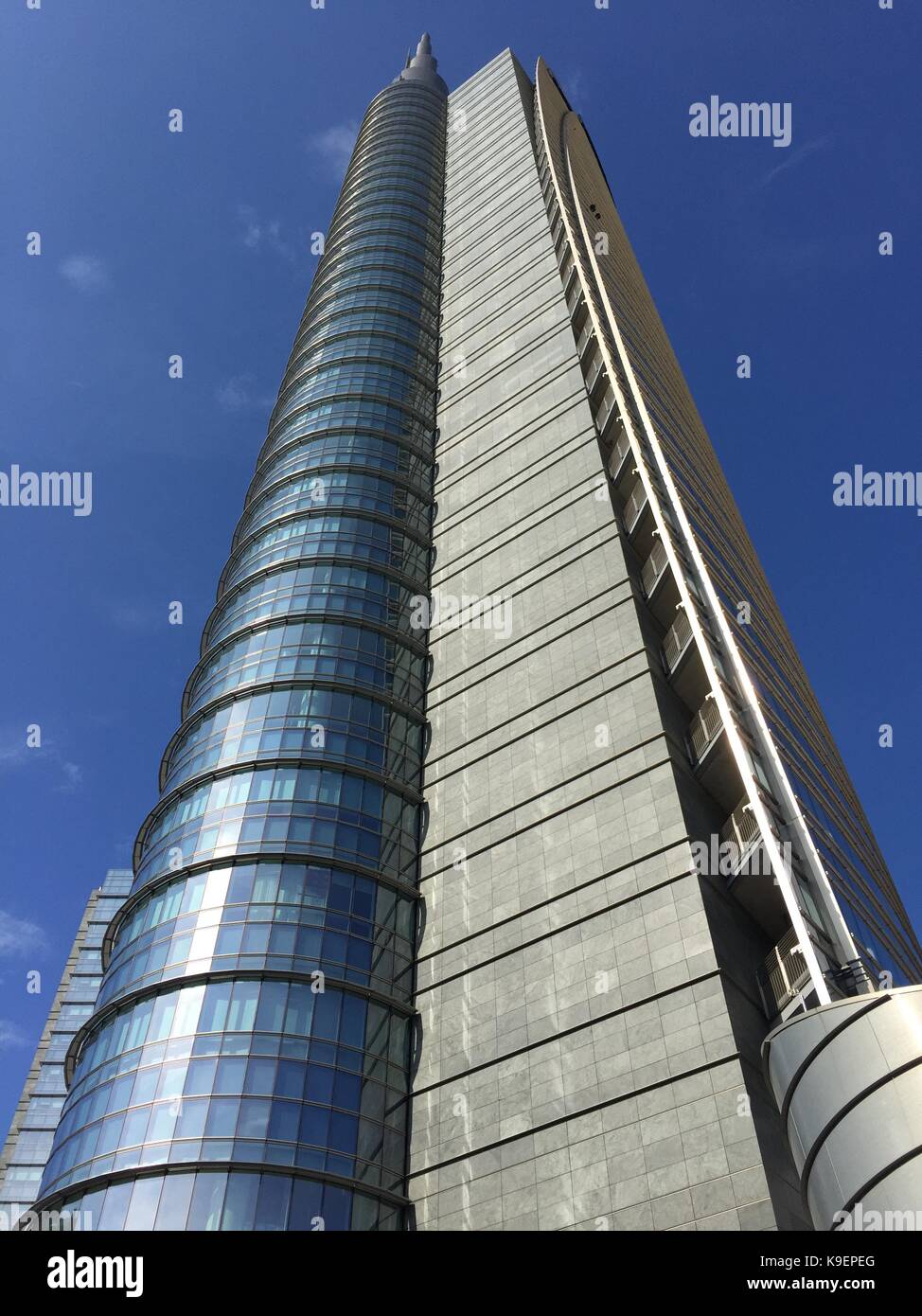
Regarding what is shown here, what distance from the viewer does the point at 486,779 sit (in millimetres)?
33844

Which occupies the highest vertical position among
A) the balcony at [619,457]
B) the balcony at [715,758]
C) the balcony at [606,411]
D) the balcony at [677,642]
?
the balcony at [606,411]

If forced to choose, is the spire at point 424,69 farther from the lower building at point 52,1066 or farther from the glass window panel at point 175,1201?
the glass window panel at point 175,1201

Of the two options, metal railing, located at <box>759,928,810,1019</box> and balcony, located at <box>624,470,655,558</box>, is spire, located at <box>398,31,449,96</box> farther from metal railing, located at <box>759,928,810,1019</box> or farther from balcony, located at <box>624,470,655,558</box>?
metal railing, located at <box>759,928,810,1019</box>

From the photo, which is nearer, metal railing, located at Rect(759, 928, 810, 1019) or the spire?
metal railing, located at Rect(759, 928, 810, 1019)

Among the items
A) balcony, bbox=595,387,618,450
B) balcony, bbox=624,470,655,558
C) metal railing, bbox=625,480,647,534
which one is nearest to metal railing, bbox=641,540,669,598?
balcony, bbox=624,470,655,558

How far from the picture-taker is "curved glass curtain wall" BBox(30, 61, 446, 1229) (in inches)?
972

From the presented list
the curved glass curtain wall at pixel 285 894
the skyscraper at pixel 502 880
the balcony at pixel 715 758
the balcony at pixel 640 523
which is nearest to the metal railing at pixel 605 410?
the skyscraper at pixel 502 880

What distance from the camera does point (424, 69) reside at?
364 ft

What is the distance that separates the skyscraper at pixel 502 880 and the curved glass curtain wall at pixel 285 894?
0.35 ft

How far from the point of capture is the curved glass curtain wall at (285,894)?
81.0ft

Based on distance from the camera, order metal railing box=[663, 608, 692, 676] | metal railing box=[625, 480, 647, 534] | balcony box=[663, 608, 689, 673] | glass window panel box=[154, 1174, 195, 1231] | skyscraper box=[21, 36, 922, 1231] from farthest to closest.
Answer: metal railing box=[625, 480, 647, 534], metal railing box=[663, 608, 692, 676], balcony box=[663, 608, 689, 673], glass window panel box=[154, 1174, 195, 1231], skyscraper box=[21, 36, 922, 1231]

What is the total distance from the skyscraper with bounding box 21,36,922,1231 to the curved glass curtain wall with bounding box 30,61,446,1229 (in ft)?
0.35

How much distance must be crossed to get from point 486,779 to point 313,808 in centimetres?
573

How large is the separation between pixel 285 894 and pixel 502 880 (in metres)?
6.43
